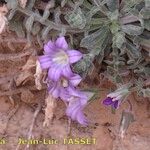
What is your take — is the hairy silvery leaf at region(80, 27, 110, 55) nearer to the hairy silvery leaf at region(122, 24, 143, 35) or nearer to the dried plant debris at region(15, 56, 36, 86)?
the hairy silvery leaf at region(122, 24, 143, 35)

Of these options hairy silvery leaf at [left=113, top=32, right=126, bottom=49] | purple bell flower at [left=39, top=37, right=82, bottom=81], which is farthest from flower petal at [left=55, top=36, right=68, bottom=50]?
hairy silvery leaf at [left=113, top=32, right=126, bottom=49]

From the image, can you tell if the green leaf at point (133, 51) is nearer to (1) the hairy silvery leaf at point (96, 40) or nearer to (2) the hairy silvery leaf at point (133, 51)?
(2) the hairy silvery leaf at point (133, 51)

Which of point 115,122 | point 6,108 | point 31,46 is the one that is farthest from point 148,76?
point 6,108

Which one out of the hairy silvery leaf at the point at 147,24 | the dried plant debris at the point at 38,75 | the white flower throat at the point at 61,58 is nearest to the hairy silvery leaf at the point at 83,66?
the white flower throat at the point at 61,58

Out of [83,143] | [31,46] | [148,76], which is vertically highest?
[31,46]

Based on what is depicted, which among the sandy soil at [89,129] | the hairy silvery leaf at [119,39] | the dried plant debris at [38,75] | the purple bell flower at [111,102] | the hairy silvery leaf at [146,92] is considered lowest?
the sandy soil at [89,129]

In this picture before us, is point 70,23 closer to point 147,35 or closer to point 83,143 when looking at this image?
point 147,35
